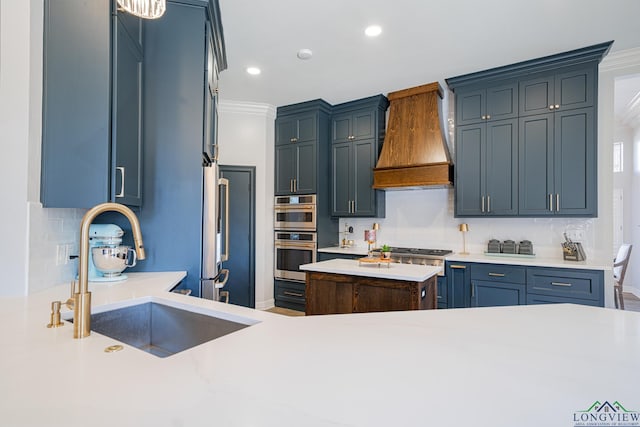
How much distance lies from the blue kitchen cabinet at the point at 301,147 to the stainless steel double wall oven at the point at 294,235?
16 cm

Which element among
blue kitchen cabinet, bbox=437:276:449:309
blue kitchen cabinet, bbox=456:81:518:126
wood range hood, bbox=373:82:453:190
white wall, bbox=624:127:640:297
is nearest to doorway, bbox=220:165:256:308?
wood range hood, bbox=373:82:453:190

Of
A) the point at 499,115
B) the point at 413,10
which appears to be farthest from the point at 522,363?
the point at 499,115

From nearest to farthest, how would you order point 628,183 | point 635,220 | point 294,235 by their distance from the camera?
point 294,235
point 635,220
point 628,183

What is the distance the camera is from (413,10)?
2596 mm

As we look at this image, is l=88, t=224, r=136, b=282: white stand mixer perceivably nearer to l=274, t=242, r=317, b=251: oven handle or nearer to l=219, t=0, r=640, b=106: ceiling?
l=219, t=0, r=640, b=106: ceiling

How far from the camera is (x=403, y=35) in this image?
294cm

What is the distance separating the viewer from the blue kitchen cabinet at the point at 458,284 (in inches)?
138

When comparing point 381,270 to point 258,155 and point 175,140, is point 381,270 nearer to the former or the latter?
point 175,140

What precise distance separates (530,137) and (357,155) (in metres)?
2.02

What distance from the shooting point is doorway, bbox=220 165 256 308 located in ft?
15.1

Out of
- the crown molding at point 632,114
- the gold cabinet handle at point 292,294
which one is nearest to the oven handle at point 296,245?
the gold cabinet handle at point 292,294

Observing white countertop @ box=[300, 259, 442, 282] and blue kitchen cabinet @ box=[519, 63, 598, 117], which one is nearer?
white countertop @ box=[300, 259, 442, 282]

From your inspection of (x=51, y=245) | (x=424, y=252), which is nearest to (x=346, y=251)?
(x=424, y=252)

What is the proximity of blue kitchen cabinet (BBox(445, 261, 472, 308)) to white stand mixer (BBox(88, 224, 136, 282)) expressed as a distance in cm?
306
